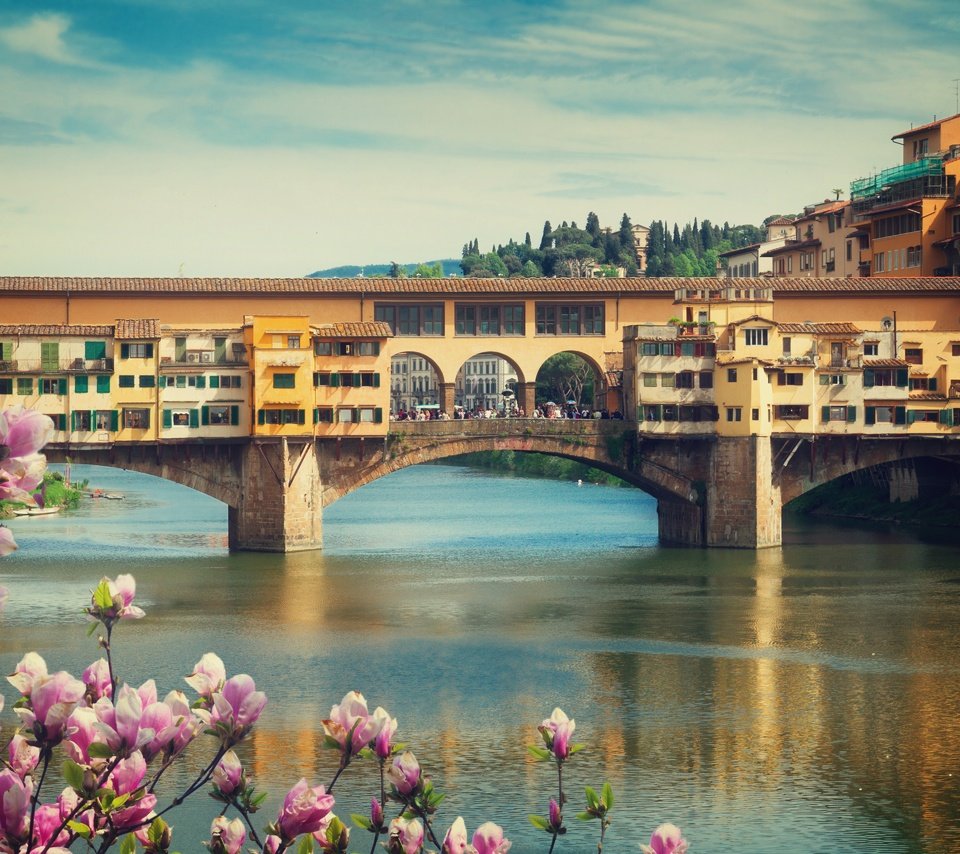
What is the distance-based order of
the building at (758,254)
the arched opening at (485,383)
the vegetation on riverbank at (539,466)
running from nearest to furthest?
1. the vegetation on riverbank at (539,466)
2. the building at (758,254)
3. the arched opening at (485,383)

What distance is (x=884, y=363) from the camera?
60625 millimetres

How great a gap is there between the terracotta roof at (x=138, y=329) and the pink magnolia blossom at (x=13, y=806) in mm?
51614

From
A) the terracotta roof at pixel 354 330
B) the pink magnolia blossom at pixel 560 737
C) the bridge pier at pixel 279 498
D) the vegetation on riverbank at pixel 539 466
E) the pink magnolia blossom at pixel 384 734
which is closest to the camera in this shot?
the pink magnolia blossom at pixel 384 734

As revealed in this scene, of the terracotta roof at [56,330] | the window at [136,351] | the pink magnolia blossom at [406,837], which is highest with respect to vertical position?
the terracotta roof at [56,330]

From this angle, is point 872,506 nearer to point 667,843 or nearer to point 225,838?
point 667,843

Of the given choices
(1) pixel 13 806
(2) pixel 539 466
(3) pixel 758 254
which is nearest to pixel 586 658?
(1) pixel 13 806

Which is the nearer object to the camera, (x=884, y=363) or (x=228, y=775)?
(x=228, y=775)

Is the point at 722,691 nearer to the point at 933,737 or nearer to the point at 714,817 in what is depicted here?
the point at 933,737

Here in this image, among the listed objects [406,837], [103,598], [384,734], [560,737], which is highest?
[103,598]

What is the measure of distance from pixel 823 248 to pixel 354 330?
35188mm

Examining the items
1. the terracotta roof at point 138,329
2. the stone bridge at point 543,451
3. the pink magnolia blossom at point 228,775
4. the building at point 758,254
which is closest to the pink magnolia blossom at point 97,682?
the pink magnolia blossom at point 228,775

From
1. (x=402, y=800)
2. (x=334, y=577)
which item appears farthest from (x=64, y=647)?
(x=402, y=800)

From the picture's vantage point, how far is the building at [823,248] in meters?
80.1

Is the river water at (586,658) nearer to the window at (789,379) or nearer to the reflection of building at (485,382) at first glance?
the window at (789,379)
